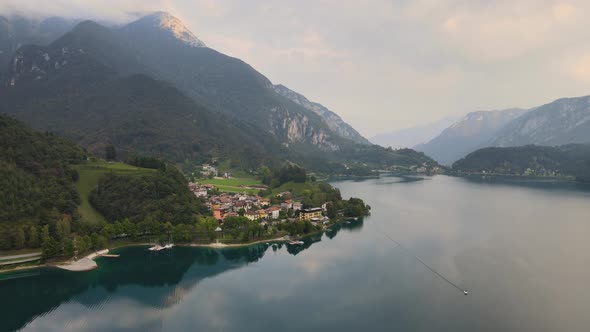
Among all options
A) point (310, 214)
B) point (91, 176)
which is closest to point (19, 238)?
point (91, 176)

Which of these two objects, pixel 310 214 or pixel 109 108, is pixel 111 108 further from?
pixel 310 214

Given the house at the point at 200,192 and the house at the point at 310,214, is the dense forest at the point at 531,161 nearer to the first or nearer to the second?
the house at the point at 310,214

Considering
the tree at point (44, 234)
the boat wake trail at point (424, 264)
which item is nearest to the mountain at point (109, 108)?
the tree at point (44, 234)

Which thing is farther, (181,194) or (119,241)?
(181,194)

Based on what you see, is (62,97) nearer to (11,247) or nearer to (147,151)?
(147,151)

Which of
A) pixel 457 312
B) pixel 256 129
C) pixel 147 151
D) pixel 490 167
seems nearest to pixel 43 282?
pixel 457 312

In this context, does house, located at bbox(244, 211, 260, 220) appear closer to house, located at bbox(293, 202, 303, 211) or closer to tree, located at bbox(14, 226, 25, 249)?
house, located at bbox(293, 202, 303, 211)
